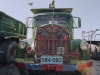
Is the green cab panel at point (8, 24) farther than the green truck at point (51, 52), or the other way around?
the green cab panel at point (8, 24)

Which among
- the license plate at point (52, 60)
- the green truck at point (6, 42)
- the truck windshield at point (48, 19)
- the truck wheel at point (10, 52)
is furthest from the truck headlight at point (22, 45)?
the truck wheel at point (10, 52)

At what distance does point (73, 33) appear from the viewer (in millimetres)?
5230

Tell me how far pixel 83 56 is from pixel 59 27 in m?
1.00

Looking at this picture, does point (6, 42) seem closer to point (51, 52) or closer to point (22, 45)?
point (22, 45)

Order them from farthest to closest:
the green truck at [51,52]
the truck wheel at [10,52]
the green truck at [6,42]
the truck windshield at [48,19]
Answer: the truck wheel at [10,52], the green truck at [6,42], the truck windshield at [48,19], the green truck at [51,52]

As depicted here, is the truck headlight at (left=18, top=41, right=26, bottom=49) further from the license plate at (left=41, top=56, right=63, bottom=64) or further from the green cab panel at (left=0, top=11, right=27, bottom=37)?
the green cab panel at (left=0, top=11, right=27, bottom=37)

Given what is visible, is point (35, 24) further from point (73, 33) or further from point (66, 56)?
point (66, 56)

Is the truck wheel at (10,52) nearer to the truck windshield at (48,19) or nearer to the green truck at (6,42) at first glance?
the green truck at (6,42)

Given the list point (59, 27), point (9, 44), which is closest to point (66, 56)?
point (59, 27)

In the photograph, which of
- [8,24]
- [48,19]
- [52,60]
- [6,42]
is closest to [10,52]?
[6,42]

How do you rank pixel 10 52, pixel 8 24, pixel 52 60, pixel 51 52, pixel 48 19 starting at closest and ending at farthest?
1. pixel 52 60
2. pixel 51 52
3. pixel 48 19
4. pixel 10 52
5. pixel 8 24

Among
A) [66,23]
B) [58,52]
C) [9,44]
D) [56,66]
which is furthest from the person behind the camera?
[9,44]

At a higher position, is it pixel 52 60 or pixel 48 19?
pixel 48 19

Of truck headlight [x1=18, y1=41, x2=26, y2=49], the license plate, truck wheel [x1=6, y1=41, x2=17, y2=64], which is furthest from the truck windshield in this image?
the license plate
